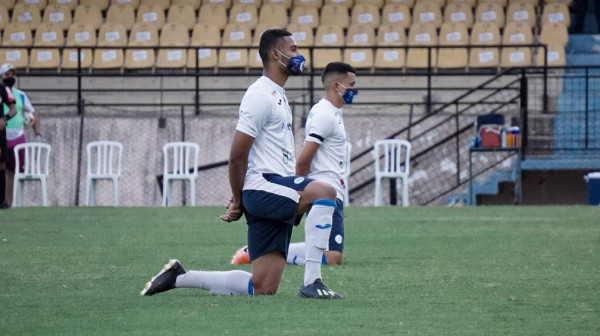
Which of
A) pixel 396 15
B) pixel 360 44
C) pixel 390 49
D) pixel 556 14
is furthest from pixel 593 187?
pixel 396 15

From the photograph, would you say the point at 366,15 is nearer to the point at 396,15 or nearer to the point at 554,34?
the point at 396,15

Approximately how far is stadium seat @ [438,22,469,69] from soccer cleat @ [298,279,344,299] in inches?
662

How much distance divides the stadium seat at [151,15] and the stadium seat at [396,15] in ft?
15.4

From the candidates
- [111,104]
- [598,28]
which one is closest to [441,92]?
[598,28]

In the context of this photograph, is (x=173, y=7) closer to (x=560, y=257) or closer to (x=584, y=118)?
(x=584, y=118)

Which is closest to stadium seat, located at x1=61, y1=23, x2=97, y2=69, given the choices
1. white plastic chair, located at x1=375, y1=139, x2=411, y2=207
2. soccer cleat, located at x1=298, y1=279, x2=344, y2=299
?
white plastic chair, located at x1=375, y1=139, x2=411, y2=207

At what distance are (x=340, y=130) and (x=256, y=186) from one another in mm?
3212

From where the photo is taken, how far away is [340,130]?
35.7 feet

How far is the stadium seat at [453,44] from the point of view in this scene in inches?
957

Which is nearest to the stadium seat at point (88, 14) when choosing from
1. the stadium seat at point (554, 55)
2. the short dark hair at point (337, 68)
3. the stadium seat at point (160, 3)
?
the stadium seat at point (160, 3)

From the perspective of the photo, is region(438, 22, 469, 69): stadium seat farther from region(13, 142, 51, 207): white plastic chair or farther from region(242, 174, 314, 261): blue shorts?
region(242, 174, 314, 261): blue shorts

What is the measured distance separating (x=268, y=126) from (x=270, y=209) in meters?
0.52

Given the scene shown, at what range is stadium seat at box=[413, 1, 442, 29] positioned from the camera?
25.5 m

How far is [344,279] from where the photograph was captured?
9461mm
